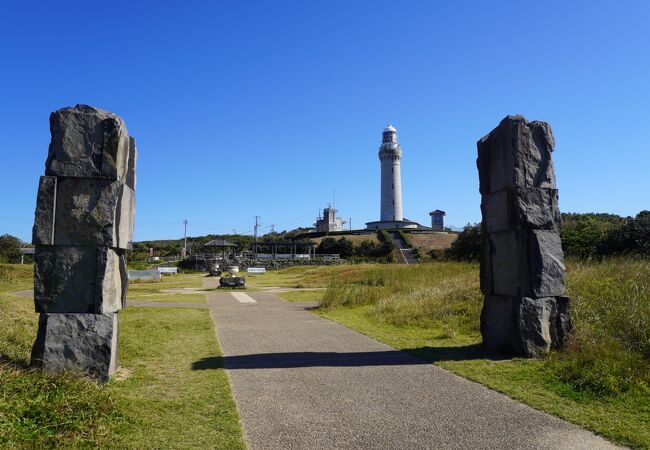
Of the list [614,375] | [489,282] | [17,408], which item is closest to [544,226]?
[489,282]

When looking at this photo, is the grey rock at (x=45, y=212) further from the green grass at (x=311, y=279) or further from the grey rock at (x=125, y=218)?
the green grass at (x=311, y=279)

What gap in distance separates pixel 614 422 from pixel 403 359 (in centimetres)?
321

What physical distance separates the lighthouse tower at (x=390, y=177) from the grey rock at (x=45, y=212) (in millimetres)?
77306

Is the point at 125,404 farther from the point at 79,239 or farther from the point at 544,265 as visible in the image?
the point at 544,265

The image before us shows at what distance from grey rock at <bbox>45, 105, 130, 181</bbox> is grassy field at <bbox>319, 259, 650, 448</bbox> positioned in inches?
204

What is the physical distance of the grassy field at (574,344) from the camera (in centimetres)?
491

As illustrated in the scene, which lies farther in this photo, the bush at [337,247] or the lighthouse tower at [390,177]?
the lighthouse tower at [390,177]

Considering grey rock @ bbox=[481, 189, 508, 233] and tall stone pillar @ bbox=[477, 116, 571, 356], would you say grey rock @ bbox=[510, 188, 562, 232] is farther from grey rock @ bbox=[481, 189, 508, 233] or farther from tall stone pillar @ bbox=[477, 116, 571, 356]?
grey rock @ bbox=[481, 189, 508, 233]

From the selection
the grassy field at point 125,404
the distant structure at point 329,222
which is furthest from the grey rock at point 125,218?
the distant structure at point 329,222

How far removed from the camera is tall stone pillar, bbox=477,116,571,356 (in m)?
7.21

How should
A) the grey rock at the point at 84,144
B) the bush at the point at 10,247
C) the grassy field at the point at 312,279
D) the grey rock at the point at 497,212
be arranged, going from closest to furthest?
the grey rock at the point at 84,144 < the grey rock at the point at 497,212 < the grassy field at the point at 312,279 < the bush at the point at 10,247

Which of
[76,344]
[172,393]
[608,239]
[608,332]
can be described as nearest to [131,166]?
[76,344]

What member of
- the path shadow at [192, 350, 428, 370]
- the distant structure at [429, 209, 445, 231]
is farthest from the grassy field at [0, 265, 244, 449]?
the distant structure at [429, 209, 445, 231]

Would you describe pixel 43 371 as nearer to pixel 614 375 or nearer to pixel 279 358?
pixel 279 358
